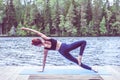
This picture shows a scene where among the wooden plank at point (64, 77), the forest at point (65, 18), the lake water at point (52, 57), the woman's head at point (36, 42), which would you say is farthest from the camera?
the forest at point (65, 18)

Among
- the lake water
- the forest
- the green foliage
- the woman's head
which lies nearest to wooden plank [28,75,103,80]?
the woman's head

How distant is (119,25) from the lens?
167ft

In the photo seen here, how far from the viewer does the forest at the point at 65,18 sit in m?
51.0

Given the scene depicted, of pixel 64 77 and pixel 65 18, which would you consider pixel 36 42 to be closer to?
pixel 64 77

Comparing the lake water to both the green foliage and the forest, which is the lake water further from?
the green foliage

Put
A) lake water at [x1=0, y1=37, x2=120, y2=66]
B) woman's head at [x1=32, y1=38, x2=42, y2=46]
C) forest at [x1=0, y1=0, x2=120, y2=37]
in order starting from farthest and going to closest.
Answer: forest at [x1=0, y1=0, x2=120, y2=37] < lake water at [x1=0, y1=37, x2=120, y2=66] < woman's head at [x1=32, y1=38, x2=42, y2=46]

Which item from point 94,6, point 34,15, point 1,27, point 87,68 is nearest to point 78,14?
point 94,6

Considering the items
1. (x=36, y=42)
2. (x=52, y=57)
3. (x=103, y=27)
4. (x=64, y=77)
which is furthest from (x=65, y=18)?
(x=64, y=77)

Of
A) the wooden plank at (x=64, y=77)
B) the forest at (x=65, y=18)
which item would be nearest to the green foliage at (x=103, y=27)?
the forest at (x=65, y=18)

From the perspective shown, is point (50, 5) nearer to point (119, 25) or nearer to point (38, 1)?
point (38, 1)

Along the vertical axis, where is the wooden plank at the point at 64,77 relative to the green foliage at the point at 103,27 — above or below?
above

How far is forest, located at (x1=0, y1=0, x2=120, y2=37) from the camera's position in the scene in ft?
167

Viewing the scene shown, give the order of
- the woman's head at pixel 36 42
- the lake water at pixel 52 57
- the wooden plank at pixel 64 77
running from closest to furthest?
the wooden plank at pixel 64 77 < the woman's head at pixel 36 42 < the lake water at pixel 52 57

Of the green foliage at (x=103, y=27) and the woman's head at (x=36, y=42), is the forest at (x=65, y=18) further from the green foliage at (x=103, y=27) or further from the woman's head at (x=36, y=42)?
the woman's head at (x=36, y=42)
